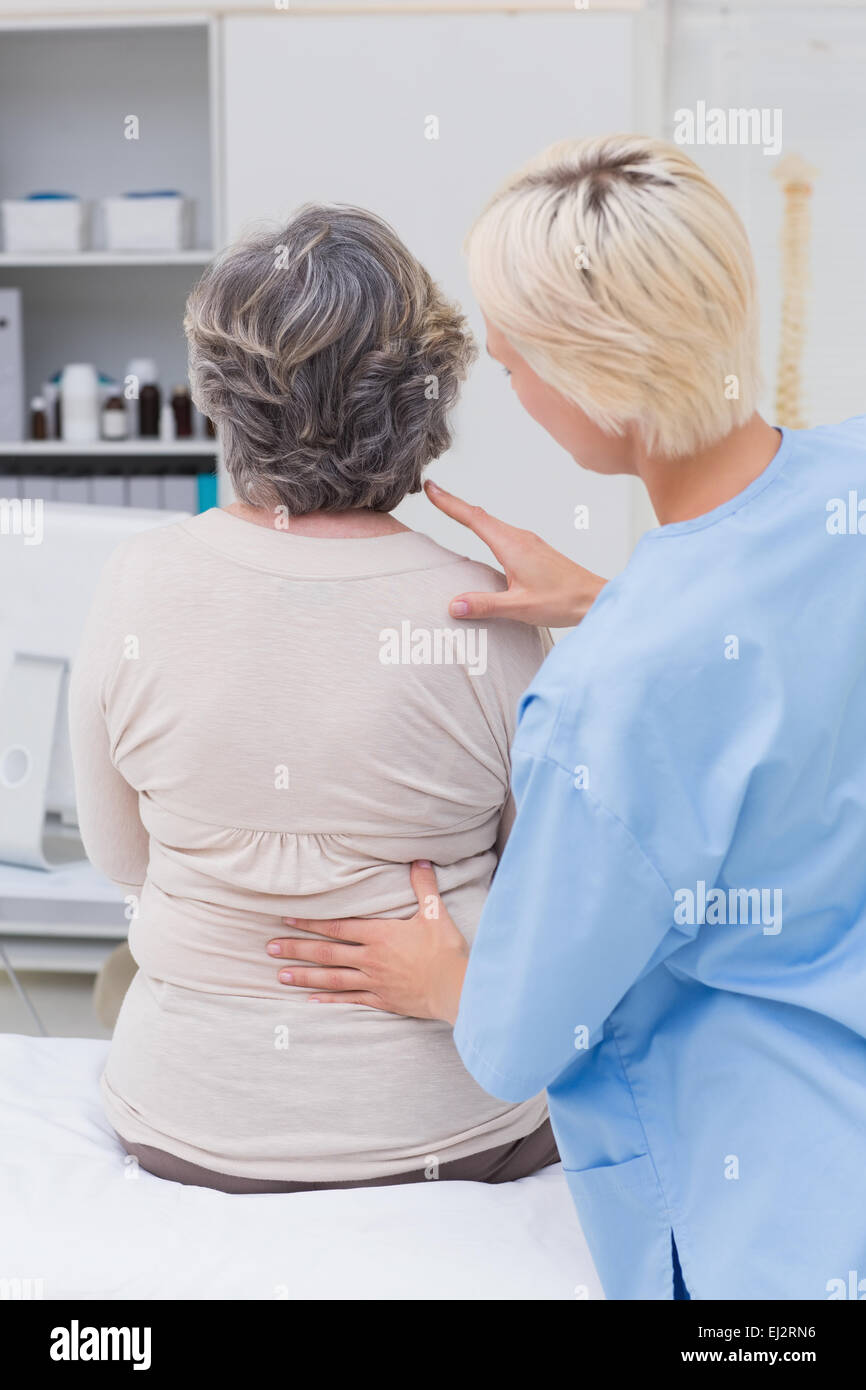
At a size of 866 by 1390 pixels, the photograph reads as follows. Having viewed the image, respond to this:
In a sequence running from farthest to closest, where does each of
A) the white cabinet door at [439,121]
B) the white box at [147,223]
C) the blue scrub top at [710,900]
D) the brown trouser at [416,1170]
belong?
the white box at [147,223], the white cabinet door at [439,121], the brown trouser at [416,1170], the blue scrub top at [710,900]

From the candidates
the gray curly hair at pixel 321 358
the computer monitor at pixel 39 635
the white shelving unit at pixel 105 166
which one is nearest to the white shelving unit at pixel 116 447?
the white shelving unit at pixel 105 166

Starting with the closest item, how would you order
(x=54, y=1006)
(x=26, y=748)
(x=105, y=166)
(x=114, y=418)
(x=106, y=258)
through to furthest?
(x=26, y=748), (x=54, y=1006), (x=106, y=258), (x=114, y=418), (x=105, y=166)

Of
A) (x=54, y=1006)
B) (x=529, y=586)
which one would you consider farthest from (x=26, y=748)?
(x=54, y=1006)

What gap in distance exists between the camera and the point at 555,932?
2.34 feet

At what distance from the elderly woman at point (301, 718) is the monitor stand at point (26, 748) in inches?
17.9

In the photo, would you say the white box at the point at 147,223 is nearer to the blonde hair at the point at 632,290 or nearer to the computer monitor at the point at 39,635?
the computer monitor at the point at 39,635

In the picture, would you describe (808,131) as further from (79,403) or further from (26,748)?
(26,748)

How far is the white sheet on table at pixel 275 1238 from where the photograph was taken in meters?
0.86

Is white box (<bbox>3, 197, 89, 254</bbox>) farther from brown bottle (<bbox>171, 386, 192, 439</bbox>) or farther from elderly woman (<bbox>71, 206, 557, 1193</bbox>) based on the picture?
elderly woman (<bbox>71, 206, 557, 1193</bbox>)

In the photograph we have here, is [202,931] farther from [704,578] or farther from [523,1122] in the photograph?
[704,578]

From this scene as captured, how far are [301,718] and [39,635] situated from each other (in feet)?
2.18

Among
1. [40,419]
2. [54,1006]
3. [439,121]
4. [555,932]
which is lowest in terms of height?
[54,1006]

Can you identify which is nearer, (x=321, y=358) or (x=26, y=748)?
(x=321, y=358)

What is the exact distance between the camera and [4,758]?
1.44 metres
